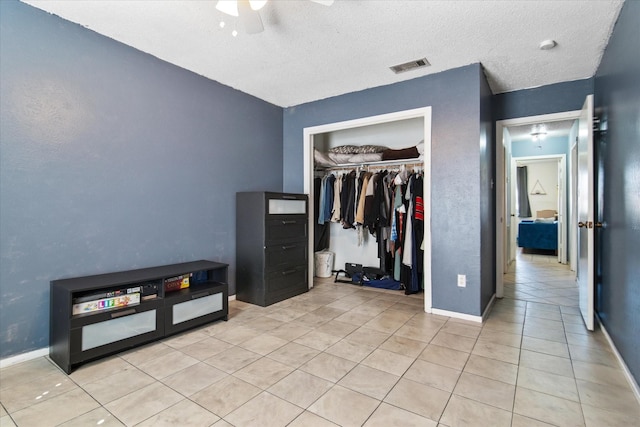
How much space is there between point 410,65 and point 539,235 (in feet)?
20.4

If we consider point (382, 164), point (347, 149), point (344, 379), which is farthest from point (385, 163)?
point (344, 379)

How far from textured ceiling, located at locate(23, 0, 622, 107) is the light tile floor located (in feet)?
7.78

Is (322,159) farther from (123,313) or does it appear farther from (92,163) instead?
(123,313)

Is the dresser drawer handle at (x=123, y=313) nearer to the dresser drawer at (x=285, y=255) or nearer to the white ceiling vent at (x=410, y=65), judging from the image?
the dresser drawer at (x=285, y=255)

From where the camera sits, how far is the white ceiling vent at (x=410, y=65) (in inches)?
113

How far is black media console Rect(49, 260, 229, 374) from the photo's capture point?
2.00 m

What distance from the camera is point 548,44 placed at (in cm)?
Answer: 254

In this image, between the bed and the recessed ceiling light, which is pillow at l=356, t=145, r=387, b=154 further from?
the bed

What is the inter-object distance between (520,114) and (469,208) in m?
1.56

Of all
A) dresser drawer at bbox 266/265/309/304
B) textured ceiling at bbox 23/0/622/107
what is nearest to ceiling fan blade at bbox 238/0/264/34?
textured ceiling at bbox 23/0/622/107

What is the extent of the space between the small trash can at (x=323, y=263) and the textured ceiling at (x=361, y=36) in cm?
241

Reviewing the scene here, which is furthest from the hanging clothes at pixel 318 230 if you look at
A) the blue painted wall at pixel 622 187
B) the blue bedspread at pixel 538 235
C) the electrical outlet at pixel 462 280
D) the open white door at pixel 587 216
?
the blue bedspread at pixel 538 235

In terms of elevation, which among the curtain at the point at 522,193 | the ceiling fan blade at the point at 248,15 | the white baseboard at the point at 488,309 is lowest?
the white baseboard at the point at 488,309

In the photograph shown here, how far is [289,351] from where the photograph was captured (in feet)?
7.48
